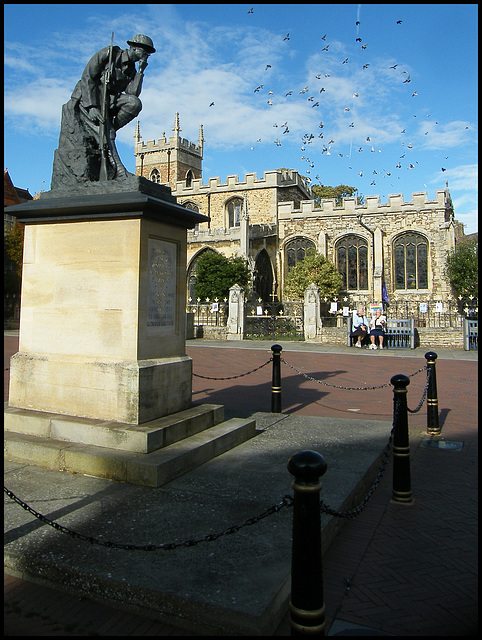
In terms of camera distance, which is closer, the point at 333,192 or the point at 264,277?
the point at 264,277

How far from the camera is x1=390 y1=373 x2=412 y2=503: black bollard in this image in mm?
4820

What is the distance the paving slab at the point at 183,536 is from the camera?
284cm

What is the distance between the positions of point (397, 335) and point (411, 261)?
1673 cm

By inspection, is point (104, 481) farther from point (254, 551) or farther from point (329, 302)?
point (329, 302)

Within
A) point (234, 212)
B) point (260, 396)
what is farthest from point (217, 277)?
point (260, 396)

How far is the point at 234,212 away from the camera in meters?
45.9

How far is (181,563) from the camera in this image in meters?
3.21

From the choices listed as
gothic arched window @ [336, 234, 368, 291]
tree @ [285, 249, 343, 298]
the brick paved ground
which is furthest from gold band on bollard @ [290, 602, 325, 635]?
gothic arched window @ [336, 234, 368, 291]

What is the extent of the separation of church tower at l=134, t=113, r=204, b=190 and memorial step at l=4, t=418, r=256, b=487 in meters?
49.7

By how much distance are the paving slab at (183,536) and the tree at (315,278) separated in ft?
95.6

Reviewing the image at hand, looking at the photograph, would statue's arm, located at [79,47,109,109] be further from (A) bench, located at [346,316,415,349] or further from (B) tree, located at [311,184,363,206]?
(B) tree, located at [311,184,363,206]

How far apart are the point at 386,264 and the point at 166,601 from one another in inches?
1500

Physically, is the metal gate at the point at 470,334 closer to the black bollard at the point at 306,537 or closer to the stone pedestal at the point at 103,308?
the stone pedestal at the point at 103,308

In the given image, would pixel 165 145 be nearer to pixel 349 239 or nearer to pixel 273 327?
pixel 349 239
